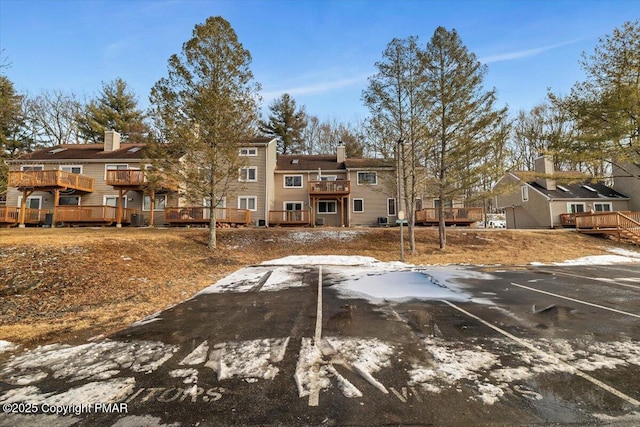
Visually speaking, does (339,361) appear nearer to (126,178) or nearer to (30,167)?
(126,178)

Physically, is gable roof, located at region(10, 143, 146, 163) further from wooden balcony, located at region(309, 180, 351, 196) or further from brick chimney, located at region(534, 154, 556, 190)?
brick chimney, located at region(534, 154, 556, 190)

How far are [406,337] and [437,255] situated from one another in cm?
1264

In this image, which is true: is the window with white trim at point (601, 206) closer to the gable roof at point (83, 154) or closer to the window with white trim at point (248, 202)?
the window with white trim at point (248, 202)

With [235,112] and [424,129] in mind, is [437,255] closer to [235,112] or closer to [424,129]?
[424,129]

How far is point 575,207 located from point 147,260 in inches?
1356

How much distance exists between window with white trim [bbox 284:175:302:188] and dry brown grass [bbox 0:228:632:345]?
7.88m

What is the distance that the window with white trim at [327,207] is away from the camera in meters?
26.7

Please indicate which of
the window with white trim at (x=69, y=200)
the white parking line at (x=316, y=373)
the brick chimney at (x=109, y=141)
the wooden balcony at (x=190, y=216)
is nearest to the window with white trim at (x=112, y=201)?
the window with white trim at (x=69, y=200)

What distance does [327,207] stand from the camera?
26703mm

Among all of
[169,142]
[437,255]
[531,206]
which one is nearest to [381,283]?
[437,255]

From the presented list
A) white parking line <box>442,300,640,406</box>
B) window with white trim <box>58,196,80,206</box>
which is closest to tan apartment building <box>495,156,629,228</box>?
white parking line <box>442,300,640,406</box>

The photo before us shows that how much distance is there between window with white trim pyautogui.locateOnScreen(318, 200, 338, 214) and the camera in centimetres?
2666

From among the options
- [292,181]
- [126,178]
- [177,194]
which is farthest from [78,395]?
[292,181]

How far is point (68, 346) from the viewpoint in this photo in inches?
175
